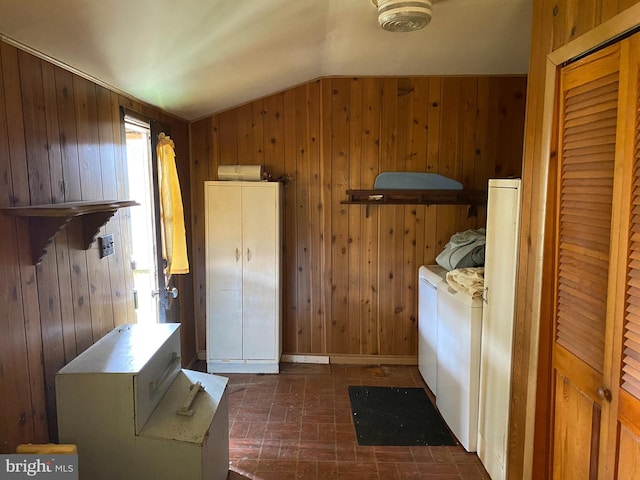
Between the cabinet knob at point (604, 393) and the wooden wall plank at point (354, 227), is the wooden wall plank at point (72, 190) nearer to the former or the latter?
the cabinet knob at point (604, 393)

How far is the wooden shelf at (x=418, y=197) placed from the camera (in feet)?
11.8

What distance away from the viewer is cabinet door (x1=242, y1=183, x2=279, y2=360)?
3.45m

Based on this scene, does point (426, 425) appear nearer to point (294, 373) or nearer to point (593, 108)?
point (294, 373)

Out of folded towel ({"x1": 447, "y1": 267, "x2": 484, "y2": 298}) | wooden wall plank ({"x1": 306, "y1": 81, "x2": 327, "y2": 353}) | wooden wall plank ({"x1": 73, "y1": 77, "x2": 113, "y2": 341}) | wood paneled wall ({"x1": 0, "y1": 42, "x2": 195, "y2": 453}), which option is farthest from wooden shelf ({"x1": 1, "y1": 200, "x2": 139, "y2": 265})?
wooden wall plank ({"x1": 306, "y1": 81, "x2": 327, "y2": 353})

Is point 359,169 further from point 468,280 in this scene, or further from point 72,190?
point 72,190

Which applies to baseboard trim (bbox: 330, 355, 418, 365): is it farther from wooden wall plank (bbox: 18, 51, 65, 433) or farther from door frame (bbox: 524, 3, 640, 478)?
wooden wall plank (bbox: 18, 51, 65, 433)

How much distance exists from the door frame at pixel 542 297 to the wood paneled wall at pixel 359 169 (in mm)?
1854

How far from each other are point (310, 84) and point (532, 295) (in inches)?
102

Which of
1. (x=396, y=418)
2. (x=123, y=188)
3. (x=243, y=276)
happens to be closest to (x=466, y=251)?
(x=396, y=418)

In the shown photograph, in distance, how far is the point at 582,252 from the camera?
1.53 m

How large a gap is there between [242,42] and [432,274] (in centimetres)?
206

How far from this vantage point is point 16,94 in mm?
1550

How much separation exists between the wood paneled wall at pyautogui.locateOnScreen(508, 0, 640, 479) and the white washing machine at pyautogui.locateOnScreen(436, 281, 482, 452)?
485 mm

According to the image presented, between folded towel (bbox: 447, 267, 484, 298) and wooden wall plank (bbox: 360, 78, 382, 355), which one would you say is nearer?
folded towel (bbox: 447, 267, 484, 298)
